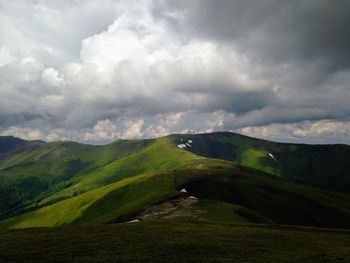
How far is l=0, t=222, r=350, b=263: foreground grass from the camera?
4838cm

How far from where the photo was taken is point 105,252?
2026 inches

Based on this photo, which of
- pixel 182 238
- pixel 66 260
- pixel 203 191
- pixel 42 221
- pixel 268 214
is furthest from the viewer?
pixel 42 221

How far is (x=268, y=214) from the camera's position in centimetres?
16212

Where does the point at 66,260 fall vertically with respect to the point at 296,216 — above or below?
above

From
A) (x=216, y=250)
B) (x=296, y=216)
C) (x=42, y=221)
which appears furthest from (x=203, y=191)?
(x=216, y=250)

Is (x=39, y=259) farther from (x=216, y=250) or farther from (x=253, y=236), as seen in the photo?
(x=253, y=236)

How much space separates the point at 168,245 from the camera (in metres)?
55.8

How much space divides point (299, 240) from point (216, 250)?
19.6 meters

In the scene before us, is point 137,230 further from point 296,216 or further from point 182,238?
point 296,216

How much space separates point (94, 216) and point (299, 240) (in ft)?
404

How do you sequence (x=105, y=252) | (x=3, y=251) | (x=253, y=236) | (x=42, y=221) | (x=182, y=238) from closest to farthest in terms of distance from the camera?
(x=105, y=252) → (x=3, y=251) → (x=182, y=238) → (x=253, y=236) → (x=42, y=221)

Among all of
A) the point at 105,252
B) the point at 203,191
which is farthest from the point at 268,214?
the point at 105,252

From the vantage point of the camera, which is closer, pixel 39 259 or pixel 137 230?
pixel 39 259

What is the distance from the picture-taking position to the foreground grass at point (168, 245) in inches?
1905
